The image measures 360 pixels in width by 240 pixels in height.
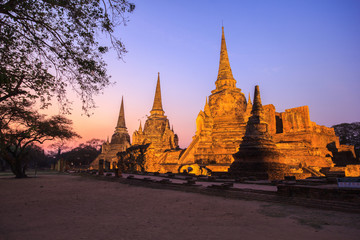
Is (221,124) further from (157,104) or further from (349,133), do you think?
(349,133)

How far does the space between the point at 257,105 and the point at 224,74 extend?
2343 cm

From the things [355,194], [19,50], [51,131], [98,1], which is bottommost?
[355,194]

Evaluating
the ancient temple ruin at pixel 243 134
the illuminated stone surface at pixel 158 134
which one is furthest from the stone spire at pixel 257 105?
the illuminated stone surface at pixel 158 134

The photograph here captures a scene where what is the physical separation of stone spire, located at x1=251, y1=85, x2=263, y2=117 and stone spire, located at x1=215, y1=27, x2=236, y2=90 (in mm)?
20645

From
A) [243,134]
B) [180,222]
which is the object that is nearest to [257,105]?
[180,222]

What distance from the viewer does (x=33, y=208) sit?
18.2 ft

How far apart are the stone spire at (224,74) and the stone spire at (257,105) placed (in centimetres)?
2064

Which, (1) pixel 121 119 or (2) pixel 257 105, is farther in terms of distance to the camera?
(1) pixel 121 119

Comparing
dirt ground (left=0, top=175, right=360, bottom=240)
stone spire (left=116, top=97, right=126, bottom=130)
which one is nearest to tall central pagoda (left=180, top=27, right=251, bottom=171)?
dirt ground (left=0, top=175, right=360, bottom=240)

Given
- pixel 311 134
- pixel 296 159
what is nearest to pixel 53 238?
pixel 296 159

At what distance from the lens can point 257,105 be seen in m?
14.1

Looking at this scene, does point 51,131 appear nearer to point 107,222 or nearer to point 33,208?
point 33,208

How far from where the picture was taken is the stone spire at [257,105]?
546 inches

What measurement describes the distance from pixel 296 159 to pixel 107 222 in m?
23.9
